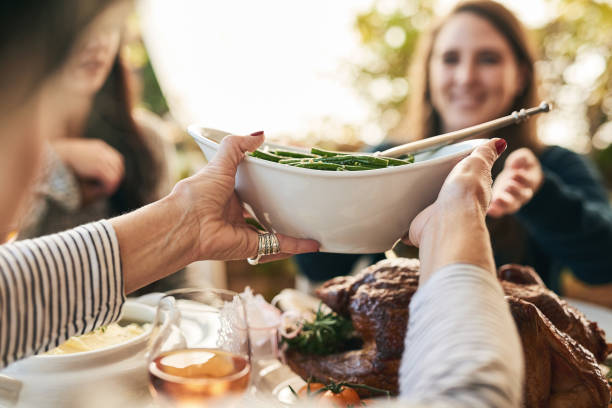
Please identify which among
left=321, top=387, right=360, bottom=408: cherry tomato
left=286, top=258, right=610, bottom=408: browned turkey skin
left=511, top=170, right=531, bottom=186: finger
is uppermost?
left=511, top=170, right=531, bottom=186: finger

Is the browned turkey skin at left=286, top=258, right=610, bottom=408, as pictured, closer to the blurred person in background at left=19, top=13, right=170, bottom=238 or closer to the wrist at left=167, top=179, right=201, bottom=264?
the wrist at left=167, top=179, right=201, bottom=264

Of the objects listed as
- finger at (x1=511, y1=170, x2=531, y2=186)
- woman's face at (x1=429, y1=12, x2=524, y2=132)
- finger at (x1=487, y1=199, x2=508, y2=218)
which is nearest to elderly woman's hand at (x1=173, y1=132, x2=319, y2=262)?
finger at (x1=487, y1=199, x2=508, y2=218)

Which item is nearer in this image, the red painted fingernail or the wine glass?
the wine glass

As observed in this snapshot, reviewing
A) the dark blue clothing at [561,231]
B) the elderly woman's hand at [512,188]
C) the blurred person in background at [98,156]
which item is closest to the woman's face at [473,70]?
the dark blue clothing at [561,231]

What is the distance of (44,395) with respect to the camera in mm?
753

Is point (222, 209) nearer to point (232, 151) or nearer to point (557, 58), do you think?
point (232, 151)

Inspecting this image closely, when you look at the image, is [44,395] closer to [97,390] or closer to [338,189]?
[97,390]

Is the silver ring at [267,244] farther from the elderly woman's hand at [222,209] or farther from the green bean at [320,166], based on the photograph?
the green bean at [320,166]

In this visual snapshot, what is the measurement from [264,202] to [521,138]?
1.82 m

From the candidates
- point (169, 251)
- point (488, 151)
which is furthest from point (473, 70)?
point (169, 251)

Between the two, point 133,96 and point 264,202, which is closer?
point 264,202

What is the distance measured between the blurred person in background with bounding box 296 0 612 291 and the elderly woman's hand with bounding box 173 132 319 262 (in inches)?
49.2

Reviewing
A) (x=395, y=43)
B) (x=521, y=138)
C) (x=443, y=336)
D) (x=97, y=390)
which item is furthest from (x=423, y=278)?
(x=395, y=43)

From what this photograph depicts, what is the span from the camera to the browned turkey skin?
0.82m
